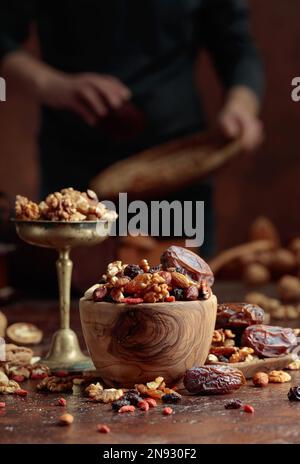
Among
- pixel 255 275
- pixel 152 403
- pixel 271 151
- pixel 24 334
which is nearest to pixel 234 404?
pixel 152 403

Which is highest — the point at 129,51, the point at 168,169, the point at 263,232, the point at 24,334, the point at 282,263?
the point at 129,51

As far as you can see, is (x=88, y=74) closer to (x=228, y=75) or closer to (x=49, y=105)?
(x=49, y=105)

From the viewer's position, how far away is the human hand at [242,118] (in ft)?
11.8

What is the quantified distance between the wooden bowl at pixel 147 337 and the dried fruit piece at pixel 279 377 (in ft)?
0.54

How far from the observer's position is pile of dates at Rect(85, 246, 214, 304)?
1.57 meters

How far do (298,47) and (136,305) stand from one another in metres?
2.85

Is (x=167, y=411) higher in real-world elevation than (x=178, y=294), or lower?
lower

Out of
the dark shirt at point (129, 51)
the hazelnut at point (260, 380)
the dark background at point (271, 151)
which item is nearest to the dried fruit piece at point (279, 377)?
the hazelnut at point (260, 380)

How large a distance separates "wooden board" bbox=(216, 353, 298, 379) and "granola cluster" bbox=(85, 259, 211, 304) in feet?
0.59

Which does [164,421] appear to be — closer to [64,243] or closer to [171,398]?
[171,398]

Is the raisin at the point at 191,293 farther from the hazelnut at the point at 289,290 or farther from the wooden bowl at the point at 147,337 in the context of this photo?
the hazelnut at the point at 289,290

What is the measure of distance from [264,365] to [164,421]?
38 centimetres

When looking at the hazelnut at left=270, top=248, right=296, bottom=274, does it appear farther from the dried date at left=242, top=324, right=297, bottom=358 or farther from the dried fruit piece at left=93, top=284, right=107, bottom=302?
Answer: the dried fruit piece at left=93, top=284, right=107, bottom=302

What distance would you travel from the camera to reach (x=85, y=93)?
3.69m
